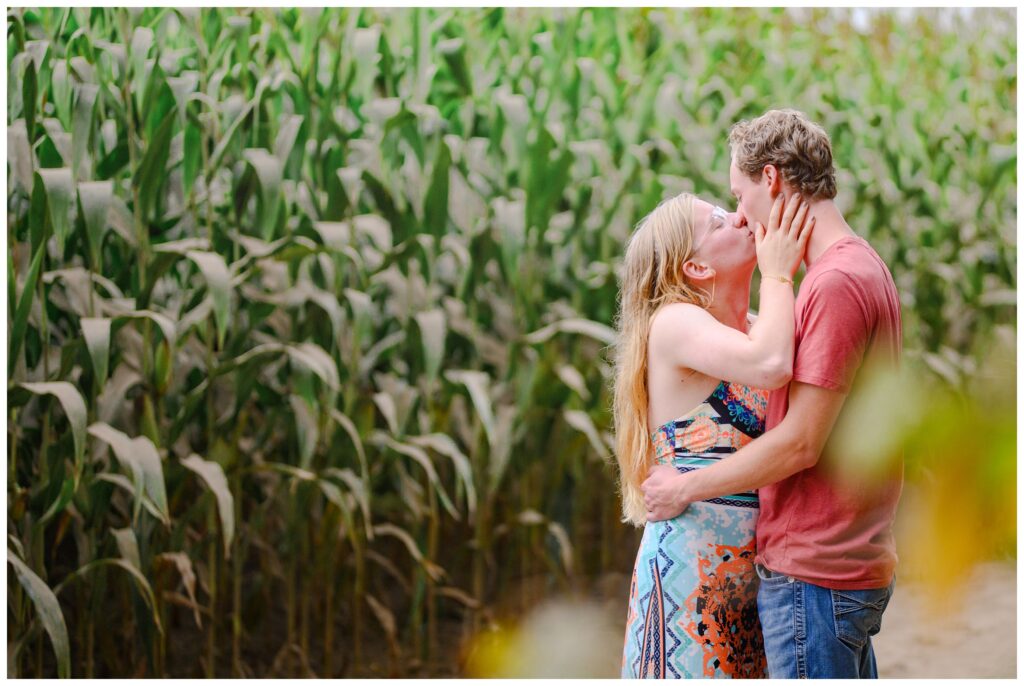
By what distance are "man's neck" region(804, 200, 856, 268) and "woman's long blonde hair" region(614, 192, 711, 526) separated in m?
0.15

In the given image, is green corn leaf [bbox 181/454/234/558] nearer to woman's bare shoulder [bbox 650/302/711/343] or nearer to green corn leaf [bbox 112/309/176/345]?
green corn leaf [bbox 112/309/176/345]

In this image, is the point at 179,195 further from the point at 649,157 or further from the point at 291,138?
the point at 649,157

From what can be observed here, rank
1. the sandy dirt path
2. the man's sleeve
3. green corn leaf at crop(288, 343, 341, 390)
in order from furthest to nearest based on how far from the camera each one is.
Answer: the sandy dirt path
green corn leaf at crop(288, 343, 341, 390)
the man's sleeve

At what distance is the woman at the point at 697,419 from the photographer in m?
1.23

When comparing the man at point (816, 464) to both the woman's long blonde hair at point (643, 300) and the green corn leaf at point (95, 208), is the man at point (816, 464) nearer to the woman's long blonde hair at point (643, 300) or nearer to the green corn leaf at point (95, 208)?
the woman's long blonde hair at point (643, 300)

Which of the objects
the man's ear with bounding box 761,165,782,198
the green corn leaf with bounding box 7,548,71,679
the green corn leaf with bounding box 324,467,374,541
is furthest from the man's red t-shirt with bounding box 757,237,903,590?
the green corn leaf with bounding box 7,548,71,679

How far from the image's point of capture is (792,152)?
3.87ft

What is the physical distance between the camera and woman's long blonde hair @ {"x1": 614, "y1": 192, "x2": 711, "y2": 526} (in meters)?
1.26

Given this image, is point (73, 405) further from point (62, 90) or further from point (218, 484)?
point (62, 90)

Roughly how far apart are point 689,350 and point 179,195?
4.74 feet

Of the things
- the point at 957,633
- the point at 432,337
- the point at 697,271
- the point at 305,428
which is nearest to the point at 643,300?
the point at 697,271

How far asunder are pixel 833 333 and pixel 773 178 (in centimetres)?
22

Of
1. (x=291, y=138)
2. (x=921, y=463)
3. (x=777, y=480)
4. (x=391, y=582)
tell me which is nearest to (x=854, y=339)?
(x=777, y=480)

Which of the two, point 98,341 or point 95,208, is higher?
point 95,208
